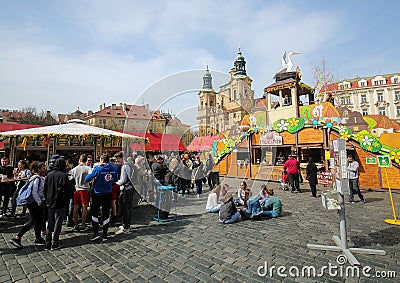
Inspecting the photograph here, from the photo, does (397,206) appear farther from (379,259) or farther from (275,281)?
(275,281)

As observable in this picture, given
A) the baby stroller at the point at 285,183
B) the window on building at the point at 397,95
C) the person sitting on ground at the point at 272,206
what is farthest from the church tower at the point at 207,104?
the window on building at the point at 397,95

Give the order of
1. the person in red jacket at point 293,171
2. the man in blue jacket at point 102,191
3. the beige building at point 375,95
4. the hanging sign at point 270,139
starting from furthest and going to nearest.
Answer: the beige building at point 375,95
the hanging sign at point 270,139
the person in red jacket at point 293,171
the man in blue jacket at point 102,191

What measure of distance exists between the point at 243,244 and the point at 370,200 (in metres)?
6.82

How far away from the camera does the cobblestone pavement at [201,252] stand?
10.2 ft

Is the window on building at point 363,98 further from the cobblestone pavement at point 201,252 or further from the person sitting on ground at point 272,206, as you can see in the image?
the person sitting on ground at point 272,206

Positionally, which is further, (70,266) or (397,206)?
(397,206)

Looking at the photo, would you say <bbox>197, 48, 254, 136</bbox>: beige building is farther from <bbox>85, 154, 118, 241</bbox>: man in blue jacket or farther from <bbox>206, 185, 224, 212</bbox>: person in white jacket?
<bbox>85, 154, 118, 241</bbox>: man in blue jacket

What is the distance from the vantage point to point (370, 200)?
803 cm

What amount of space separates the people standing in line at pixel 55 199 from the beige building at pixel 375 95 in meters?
50.5

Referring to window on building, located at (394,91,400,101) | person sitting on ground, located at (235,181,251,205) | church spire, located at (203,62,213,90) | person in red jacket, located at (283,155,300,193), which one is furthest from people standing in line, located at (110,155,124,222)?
window on building, located at (394,91,400,101)

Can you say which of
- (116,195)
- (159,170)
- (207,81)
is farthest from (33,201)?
(207,81)

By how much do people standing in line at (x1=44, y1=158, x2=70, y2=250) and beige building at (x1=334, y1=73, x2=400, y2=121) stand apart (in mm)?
50525

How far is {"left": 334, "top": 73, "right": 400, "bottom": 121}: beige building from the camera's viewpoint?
4431 cm

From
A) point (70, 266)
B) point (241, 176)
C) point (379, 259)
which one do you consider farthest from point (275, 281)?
point (241, 176)
